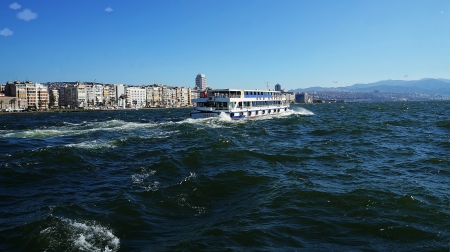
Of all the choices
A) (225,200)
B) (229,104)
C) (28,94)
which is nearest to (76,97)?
(28,94)

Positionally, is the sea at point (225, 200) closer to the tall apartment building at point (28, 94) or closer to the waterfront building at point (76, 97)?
the tall apartment building at point (28, 94)

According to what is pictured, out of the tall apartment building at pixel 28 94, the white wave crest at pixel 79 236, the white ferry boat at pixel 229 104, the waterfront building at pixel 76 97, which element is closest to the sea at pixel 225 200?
the white wave crest at pixel 79 236

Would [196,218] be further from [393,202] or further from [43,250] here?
[393,202]

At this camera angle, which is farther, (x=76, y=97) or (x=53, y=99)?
(x=76, y=97)

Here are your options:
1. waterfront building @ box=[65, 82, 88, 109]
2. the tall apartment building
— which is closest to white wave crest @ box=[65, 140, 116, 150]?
the tall apartment building

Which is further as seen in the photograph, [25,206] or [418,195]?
[418,195]

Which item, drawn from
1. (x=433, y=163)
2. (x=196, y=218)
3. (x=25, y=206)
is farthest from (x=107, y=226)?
(x=433, y=163)

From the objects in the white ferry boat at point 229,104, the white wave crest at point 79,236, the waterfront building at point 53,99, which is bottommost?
the white wave crest at point 79,236

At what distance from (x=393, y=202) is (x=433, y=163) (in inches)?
361

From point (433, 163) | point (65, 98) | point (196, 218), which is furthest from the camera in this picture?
point (65, 98)

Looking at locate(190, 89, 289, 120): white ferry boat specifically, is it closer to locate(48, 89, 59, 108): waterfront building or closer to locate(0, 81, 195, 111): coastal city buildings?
locate(0, 81, 195, 111): coastal city buildings

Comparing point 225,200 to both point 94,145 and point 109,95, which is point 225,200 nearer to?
point 94,145

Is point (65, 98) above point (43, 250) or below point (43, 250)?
above

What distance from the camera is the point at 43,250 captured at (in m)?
8.52
